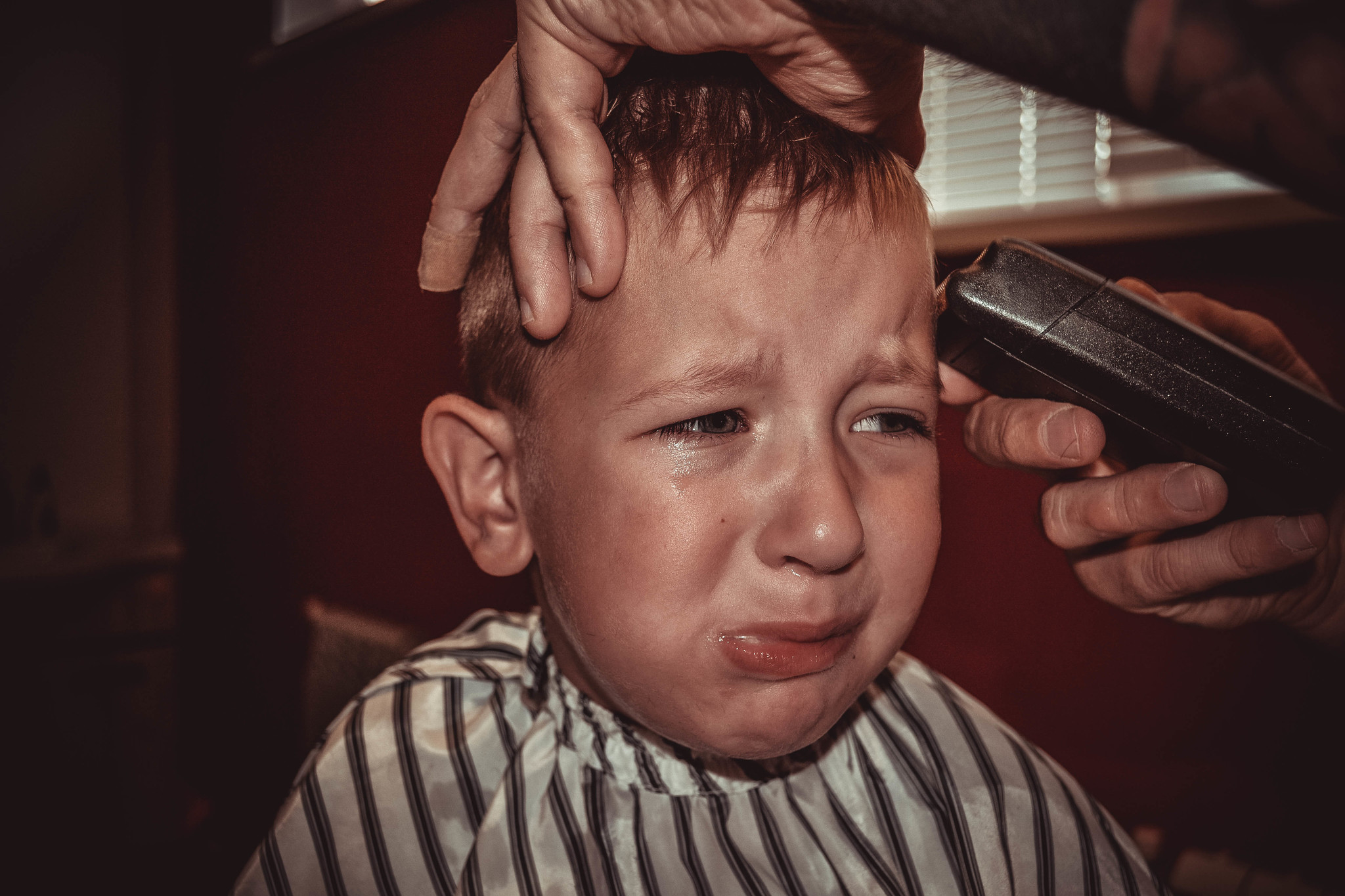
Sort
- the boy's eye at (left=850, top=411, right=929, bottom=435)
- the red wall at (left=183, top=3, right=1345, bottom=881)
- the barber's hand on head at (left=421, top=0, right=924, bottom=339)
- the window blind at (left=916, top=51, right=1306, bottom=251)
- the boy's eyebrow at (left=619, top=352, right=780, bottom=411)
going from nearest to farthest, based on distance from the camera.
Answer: the barber's hand on head at (left=421, top=0, right=924, bottom=339)
the boy's eyebrow at (left=619, top=352, right=780, bottom=411)
the boy's eye at (left=850, top=411, right=929, bottom=435)
the red wall at (left=183, top=3, right=1345, bottom=881)
the window blind at (left=916, top=51, right=1306, bottom=251)

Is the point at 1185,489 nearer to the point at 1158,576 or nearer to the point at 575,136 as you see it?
the point at 1158,576

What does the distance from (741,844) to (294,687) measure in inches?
86.8

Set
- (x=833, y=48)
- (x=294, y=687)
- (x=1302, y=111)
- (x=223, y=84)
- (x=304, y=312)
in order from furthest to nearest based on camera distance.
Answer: (x=223, y=84), (x=294, y=687), (x=304, y=312), (x=833, y=48), (x=1302, y=111)

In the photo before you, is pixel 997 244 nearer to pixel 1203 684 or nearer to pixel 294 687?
pixel 1203 684

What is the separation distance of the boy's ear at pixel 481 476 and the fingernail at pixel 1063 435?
49cm

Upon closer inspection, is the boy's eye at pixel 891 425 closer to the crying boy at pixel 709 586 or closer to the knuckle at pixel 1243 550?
the crying boy at pixel 709 586

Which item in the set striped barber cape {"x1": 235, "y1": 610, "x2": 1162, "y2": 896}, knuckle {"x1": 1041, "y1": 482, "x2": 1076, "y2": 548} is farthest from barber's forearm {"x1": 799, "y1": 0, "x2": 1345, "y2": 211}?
striped barber cape {"x1": 235, "y1": 610, "x2": 1162, "y2": 896}

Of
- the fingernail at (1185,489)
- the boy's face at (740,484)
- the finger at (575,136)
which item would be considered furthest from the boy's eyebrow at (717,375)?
the fingernail at (1185,489)

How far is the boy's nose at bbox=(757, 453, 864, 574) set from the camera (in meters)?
0.57

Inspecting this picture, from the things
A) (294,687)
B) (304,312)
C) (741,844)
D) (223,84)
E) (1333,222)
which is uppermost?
(223,84)

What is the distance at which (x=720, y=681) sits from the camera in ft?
1.99

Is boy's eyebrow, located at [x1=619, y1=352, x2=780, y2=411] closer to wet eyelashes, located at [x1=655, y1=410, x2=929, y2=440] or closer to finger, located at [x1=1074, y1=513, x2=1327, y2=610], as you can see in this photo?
wet eyelashes, located at [x1=655, y1=410, x2=929, y2=440]

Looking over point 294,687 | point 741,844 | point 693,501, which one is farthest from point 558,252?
point 294,687

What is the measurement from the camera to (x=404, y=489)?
207cm
